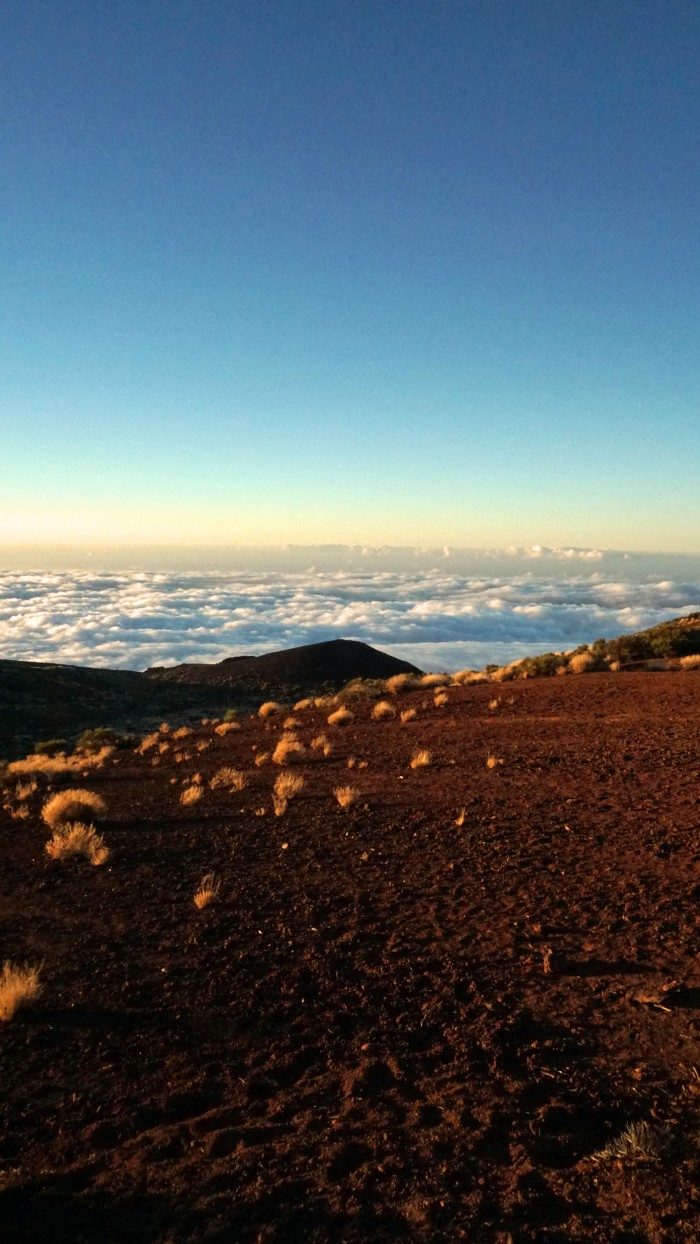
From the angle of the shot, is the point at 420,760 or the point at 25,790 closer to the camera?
the point at 420,760

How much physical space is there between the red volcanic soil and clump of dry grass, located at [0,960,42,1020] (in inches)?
4.3

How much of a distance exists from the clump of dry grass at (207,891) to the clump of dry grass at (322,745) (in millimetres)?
7901

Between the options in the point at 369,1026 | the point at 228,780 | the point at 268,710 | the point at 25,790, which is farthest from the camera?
the point at 268,710

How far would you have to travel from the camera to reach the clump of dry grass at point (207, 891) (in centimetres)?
760

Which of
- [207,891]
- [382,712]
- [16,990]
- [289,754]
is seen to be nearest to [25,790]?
[289,754]

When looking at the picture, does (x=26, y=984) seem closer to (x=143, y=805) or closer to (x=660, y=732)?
(x=143, y=805)

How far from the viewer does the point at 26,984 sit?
570cm

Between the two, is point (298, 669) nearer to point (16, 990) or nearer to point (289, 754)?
point (289, 754)

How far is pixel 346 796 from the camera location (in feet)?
37.1

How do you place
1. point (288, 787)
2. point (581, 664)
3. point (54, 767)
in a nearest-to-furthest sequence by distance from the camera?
point (288, 787) < point (54, 767) < point (581, 664)

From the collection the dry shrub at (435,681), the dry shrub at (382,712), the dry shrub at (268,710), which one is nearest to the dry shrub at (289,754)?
the dry shrub at (382,712)

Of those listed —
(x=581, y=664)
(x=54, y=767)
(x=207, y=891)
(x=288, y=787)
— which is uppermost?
(x=581, y=664)

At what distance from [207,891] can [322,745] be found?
9406 millimetres

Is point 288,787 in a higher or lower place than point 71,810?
higher
